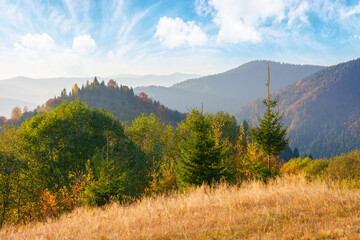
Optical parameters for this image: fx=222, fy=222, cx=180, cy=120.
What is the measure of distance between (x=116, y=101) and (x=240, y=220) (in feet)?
594

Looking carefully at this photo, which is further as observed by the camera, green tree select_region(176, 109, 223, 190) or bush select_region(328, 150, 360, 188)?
bush select_region(328, 150, 360, 188)

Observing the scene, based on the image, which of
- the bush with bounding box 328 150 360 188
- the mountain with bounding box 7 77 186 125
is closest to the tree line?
the bush with bounding box 328 150 360 188

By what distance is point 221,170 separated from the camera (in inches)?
602

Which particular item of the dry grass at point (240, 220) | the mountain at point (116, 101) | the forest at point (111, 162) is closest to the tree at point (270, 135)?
the forest at point (111, 162)

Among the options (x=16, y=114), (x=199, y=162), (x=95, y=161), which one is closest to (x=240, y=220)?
(x=199, y=162)

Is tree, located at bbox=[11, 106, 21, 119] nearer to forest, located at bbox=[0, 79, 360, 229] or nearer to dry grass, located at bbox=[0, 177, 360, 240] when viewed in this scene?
forest, located at bbox=[0, 79, 360, 229]

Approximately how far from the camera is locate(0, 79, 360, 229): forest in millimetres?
15258

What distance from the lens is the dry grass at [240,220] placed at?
219 inches

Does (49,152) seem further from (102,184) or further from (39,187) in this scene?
(102,184)

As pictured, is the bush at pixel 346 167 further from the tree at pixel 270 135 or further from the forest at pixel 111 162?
the tree at pixel 270 135

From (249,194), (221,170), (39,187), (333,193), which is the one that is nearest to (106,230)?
(249,194)

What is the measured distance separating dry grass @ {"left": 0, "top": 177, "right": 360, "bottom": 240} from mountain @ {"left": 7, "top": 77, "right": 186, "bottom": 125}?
147475mm

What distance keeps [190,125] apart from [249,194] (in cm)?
773

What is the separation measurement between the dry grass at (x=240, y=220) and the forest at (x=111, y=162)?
10.5 feet
